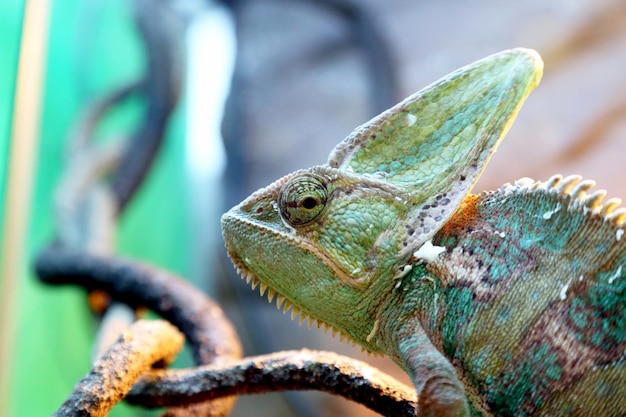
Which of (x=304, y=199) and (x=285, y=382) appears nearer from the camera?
(x=304, y=199)

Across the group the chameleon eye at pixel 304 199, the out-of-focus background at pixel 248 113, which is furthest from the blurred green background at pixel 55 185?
the chameleon eye at pixel 304 199

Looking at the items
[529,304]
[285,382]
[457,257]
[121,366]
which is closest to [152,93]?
[121,366]

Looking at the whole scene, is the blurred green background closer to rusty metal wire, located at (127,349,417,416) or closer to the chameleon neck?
rusty metal wire, located at (127,349,417,416)

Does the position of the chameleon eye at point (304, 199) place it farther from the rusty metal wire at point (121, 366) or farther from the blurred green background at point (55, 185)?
the blurred green background at point (55, 185)

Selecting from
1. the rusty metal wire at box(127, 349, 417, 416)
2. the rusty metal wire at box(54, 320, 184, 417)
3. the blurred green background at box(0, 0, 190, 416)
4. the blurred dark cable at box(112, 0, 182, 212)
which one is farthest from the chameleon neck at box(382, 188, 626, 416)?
the blurred dark cable at box(112, 0, 182, 212)

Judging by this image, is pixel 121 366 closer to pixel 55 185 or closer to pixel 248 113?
pixel 55 185

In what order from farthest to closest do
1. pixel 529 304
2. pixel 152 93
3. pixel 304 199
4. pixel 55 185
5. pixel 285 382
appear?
pixel 152 93 → pixel 55 185 → pixel 285 382 → pixel 304 199 → pixel 529 304

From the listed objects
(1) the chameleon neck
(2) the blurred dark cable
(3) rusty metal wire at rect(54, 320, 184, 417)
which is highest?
(2) the blurred dark cable

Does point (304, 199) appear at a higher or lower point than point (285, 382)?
higher
